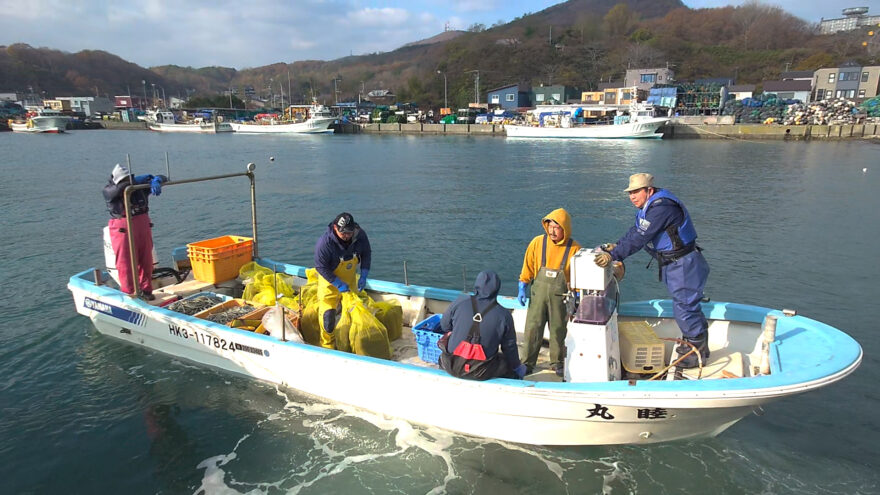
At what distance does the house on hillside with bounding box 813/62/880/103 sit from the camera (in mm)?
63469

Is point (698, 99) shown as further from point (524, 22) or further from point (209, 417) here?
point (524, 22)

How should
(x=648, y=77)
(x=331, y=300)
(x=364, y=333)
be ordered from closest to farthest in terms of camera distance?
(x=364, y=333)
(x=331, y=300)
(x=648, y=77)

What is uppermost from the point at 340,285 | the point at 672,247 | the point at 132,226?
the point at 672,247

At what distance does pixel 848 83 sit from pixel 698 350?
81349 mm

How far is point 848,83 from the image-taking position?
6488 cm

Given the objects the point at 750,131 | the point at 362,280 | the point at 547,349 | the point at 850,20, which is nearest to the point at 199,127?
the point at 750,131

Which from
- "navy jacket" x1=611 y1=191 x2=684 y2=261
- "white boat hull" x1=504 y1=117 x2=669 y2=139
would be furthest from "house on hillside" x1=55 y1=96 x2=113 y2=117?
"navy jacket" x1=611 y1=191 x2=684 y2=261

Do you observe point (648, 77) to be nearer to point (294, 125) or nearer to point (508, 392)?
point (294, 125)

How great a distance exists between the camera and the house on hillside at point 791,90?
65000 mm

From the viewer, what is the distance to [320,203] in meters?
21.6

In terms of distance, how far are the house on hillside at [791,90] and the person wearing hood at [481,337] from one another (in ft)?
256

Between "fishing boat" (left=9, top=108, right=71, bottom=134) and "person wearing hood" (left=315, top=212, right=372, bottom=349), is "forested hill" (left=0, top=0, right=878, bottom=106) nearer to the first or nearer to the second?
"fishing boat" (left=9, top=108, right=71, bottom=134)

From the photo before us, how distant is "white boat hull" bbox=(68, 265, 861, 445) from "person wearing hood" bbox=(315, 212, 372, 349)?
0.49 m

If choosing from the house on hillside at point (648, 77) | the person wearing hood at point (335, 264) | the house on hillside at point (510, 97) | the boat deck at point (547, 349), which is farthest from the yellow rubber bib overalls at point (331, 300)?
the house on hillside at point (510, 97)
